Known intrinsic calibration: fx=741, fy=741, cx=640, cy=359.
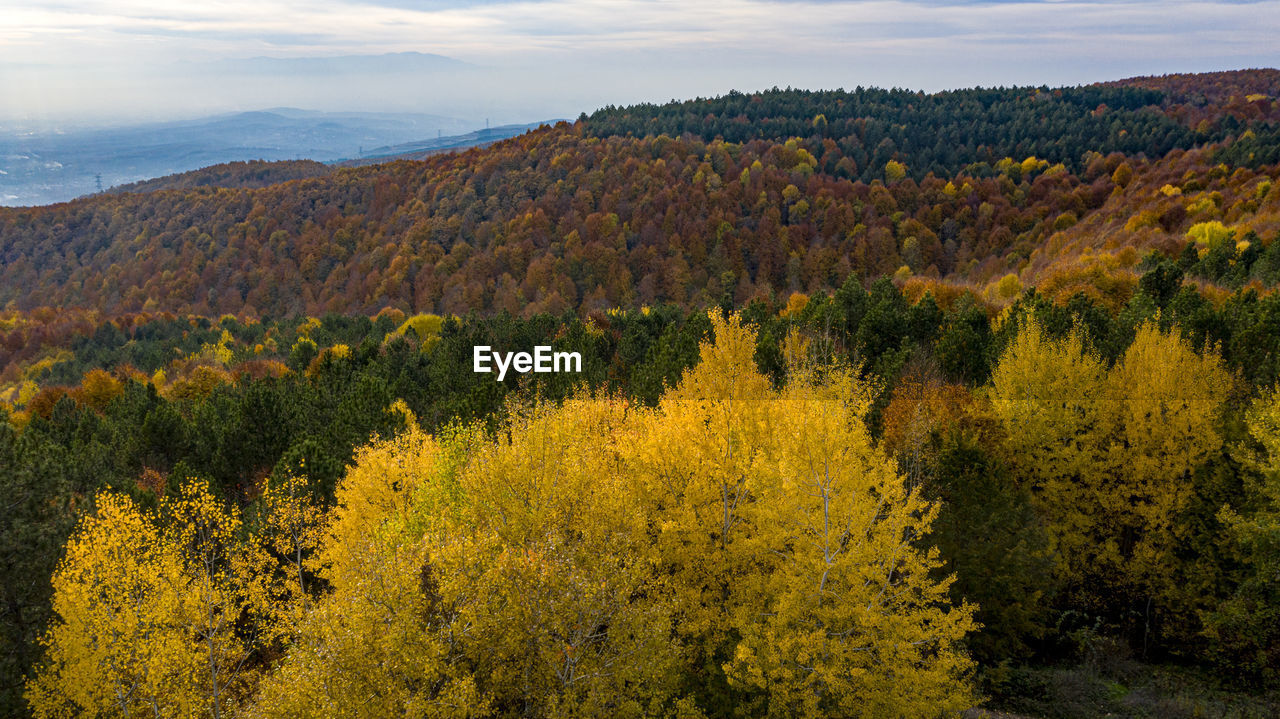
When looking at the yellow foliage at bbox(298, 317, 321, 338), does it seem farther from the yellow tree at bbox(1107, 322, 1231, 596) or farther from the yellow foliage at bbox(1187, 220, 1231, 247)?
the yellow foliage at bbox(1187, 220, 1231, 247)

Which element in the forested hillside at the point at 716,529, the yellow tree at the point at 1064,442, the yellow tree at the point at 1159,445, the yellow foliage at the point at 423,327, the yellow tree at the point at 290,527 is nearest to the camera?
the forested hillside at the point at 716,529

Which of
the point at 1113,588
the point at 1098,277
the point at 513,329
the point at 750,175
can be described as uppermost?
the point at 750,175

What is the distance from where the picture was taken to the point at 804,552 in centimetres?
2397

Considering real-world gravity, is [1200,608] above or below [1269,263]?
below

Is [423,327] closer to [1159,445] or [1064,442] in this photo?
[1064,442]

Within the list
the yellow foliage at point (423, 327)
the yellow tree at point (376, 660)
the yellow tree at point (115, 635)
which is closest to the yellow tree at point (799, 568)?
the yellow tree at point (376, 660)

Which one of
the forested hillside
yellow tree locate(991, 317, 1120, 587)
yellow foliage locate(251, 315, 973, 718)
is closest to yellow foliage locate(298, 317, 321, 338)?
the forested hillside

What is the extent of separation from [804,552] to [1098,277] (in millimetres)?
61377

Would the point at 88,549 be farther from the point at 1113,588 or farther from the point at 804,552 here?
the point at 1113,588

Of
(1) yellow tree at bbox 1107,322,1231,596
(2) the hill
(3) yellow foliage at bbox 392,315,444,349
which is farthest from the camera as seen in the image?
(2) the hill

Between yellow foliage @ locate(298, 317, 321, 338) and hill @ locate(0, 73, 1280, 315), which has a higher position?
hill @ locate(0, 73, 1280, 315)

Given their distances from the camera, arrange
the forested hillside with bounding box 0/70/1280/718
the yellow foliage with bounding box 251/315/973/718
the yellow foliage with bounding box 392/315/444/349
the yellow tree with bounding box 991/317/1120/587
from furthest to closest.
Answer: the yellow foliage with bounding box 392/315/444/349 < the yellow tree with bounding box 991/317/1120/587 < the forested hillside with bounding box 0/70/1280/718 < the yellow foliage with bounding box 251/315/973/718

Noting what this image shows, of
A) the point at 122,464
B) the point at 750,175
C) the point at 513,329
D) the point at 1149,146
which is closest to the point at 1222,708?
the point at 122,464

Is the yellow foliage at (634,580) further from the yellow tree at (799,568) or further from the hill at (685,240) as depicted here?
the hill at (685,240)
